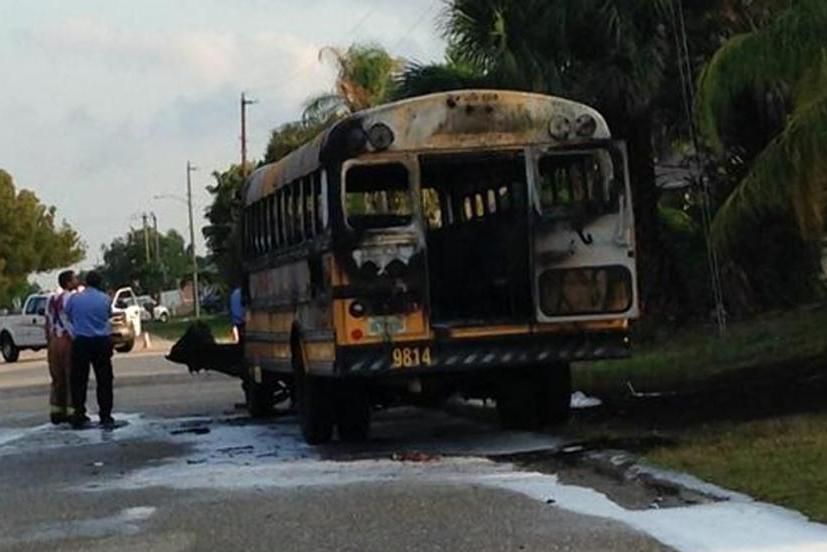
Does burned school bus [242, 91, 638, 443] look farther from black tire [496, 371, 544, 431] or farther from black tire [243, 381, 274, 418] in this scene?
black tire [243, 381, 274, 418]

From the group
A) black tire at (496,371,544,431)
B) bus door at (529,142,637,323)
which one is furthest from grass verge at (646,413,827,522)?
black tire at (496,371,544,431)

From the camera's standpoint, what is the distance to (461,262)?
1616 cm

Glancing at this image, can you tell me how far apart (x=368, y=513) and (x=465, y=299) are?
193 inches

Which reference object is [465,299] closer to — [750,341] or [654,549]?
[654,549]

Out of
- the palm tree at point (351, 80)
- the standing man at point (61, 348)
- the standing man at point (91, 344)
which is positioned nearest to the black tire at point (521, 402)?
the standing man at point (91, 344)

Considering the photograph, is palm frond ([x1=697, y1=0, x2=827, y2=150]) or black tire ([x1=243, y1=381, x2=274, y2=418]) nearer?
palm frond ([x1=697, y1=0, x2=827, y2=150])

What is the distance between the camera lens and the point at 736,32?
2466 centimetres

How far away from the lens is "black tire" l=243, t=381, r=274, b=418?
20.5m

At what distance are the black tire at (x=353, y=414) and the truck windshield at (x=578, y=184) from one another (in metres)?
2.58

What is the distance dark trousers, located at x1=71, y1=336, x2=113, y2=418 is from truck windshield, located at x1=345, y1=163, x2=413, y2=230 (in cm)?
602

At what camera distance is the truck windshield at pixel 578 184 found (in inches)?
586

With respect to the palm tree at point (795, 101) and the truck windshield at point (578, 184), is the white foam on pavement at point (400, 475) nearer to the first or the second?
the truck windshield at point (578, 184)

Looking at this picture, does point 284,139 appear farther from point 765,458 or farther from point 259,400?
point 765,458

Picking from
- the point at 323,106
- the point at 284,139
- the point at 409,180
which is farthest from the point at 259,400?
the point at 284,139
